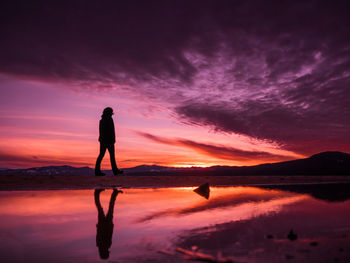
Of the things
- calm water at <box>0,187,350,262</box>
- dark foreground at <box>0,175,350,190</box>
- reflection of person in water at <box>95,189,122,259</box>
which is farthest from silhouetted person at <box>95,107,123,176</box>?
reflection of person in water at <box>95,189,122,259</box>

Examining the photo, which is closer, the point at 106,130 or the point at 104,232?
the point at 104,232

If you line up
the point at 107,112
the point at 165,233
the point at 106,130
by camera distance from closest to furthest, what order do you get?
1. the point at 165,233
2. the point at 106,130
3. the point at 107,112

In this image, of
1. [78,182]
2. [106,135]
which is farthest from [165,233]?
[78,182]

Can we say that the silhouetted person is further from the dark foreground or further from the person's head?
the dark foreground

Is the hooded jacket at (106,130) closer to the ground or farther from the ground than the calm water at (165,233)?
farther from the ground

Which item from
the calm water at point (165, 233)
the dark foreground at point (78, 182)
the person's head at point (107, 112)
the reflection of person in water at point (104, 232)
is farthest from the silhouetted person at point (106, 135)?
the reflection of person in water at point (104, 232)

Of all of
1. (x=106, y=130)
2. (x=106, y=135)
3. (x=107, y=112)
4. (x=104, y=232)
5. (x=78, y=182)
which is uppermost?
(x=107, y=112)

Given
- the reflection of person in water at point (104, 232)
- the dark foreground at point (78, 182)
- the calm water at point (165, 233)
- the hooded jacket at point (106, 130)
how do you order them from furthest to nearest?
the hooded jacket at point (106, 130) → the dark foreground at point (78, 182) → the reflection of person in water at point (104, 232) → the calm water at point (165, 233)

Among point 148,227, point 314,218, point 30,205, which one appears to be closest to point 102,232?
point 148,227

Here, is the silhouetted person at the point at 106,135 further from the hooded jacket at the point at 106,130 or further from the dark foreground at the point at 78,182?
the dark foreground at the point at 78,182

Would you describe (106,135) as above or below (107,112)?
below

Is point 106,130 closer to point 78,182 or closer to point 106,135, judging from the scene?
point 106,135

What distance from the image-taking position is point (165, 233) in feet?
14.2

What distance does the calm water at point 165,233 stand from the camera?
3242 millimetres
